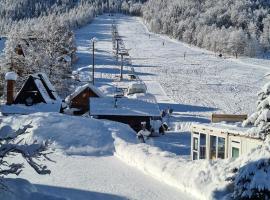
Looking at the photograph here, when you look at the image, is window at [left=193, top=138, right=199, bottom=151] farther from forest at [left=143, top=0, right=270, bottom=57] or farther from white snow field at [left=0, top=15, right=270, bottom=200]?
forest at [left=143, top=0, right=270, bottom=57]

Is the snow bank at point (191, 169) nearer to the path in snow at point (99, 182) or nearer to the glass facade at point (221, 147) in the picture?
the path in snow at point (99, 182)

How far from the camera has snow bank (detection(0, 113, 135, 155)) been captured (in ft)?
59.6

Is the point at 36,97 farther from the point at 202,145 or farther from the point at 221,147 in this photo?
the point at 221,147

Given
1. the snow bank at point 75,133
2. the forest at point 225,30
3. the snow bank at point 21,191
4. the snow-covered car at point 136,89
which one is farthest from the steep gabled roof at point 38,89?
the forest at point 225,30

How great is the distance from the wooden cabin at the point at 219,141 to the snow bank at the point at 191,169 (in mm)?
3045

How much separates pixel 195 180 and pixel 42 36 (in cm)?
4104

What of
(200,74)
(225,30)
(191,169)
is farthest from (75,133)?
(225,30)

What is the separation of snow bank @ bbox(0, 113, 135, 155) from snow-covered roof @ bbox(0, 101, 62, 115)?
31.6 feet

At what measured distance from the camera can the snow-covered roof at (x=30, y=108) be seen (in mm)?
30609

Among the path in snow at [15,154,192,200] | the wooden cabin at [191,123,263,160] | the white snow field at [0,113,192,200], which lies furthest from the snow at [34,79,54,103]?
the path in snow at [15,154,192,200]

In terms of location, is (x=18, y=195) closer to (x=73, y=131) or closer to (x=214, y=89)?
(x=73, y=131)

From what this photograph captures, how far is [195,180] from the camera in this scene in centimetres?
1159

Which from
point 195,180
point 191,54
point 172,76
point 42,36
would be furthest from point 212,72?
point 195,180

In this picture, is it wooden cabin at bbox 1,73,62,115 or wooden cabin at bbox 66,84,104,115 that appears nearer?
wooden cabin at bbox 1,73,62,115
